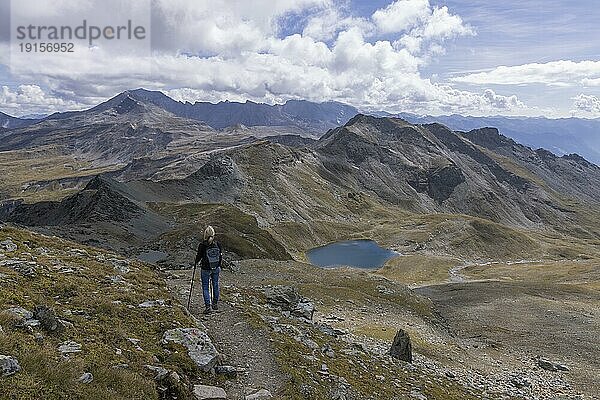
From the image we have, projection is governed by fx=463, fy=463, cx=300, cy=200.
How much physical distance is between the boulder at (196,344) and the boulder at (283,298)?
13858 mm

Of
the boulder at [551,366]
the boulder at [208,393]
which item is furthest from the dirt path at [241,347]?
the boulder at [551,366]

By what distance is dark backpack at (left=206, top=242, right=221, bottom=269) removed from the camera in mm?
23812

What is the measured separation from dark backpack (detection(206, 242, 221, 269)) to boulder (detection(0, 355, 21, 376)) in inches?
490

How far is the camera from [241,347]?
1959 cm

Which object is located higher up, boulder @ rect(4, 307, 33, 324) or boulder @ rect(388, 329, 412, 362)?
boulder @ rect(4, 307, 33, 324)

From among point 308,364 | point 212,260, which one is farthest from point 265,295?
point 308,364

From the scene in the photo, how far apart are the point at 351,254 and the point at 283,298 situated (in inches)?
5244

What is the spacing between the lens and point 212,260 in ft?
78.2

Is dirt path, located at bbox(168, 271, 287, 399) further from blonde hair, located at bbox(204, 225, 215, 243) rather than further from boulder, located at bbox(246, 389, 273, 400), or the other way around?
blonde hair, located at bbox(204, 225, 215, 243)

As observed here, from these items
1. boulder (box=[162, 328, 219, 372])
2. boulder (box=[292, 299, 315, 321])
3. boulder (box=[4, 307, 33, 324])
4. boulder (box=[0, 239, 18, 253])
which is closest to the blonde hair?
boulder (box=[162, 328, 219, 372])

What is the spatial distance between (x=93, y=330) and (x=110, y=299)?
444 centimetres

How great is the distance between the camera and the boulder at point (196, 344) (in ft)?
54.0

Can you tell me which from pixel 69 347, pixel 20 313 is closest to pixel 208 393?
pixel 69 347

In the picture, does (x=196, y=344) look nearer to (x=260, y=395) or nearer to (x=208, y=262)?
(x=260, y=395)
